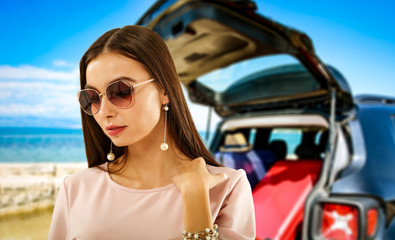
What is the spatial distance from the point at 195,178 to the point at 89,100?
0.33 meters

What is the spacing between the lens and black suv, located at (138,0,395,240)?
125 cm

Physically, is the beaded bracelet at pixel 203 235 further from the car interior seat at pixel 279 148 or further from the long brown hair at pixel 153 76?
the car interior seat at pixel 279 148

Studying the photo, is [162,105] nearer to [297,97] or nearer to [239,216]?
[239,216]

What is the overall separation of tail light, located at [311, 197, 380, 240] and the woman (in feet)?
2.82

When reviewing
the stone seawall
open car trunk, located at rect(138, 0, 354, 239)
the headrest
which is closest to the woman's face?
open car trunk, located at rect(138, 0, 354, 239)

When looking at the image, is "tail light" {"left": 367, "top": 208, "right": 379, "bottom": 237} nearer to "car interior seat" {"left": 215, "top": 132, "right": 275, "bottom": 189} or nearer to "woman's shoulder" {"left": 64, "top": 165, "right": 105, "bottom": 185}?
"car interior seat" {"left": 215, "top": 132, "right": 275, "bottom": 189}

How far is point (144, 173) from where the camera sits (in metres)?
0.84

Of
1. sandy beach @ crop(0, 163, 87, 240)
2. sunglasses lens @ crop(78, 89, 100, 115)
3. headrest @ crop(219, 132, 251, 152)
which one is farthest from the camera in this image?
sandy beach @ crop(0, 163, 87, 240)

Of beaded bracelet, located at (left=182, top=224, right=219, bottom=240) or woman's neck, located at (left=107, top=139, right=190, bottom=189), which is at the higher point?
woman's neck, located at (left=107, top=139, right=190, bottom=189)

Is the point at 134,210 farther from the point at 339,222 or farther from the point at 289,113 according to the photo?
the point at 289,113

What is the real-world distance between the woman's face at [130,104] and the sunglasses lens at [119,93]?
1 cm

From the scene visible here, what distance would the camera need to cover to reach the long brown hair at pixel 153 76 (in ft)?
2.53

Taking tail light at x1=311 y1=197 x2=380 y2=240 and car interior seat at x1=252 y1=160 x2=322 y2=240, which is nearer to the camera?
tail light at x1=311 y1=197 x2=380 y2=240

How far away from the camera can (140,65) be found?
760mm
